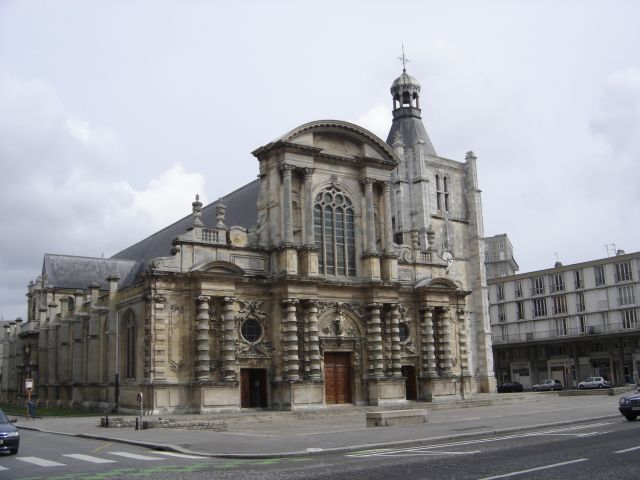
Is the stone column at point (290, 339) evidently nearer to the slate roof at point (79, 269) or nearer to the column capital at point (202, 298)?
the column capital at point (202, 298)

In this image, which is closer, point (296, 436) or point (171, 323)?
point (296, 436)

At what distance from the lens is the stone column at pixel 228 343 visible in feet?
119

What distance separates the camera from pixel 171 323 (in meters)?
36.1

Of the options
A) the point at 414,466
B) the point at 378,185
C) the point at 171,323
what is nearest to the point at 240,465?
the point at 414,466

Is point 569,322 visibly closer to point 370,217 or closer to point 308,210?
point 370,217

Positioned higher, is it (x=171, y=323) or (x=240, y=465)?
(x=171, y=323)

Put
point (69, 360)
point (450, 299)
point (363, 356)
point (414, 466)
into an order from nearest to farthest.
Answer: point (414, 466) < point (363, 356) < point (450, 299) < point (69, 360)

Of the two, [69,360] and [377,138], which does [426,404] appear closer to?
[377,138]

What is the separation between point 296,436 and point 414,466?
9.25m

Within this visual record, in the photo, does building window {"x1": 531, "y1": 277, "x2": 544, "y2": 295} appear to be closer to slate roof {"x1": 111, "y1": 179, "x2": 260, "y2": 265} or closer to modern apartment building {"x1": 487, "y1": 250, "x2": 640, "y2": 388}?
modern apartment building {"x1": 487, "y1": 250, "x2": 640, "y2": 388}

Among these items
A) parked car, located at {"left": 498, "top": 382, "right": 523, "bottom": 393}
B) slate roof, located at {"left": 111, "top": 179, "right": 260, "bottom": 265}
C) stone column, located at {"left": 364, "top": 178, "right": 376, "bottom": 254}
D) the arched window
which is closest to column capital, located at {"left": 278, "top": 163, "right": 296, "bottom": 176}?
the arched window

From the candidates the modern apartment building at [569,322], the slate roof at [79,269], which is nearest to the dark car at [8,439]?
the slate roof at [79,269]

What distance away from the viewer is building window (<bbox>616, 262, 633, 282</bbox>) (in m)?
71.7

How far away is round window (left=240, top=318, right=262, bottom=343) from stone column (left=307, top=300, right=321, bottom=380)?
9.12ft
